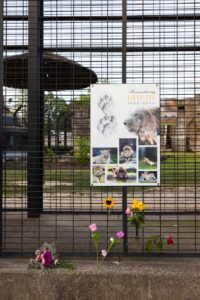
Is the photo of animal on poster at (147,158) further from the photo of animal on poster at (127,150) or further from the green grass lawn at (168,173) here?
the green grass lawn at (168,173)

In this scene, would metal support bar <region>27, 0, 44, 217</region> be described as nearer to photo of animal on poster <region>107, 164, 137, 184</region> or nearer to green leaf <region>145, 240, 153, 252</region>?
photo of animal on poster <region>107, 164, 137, 184</region>

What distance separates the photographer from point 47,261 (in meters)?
4.76

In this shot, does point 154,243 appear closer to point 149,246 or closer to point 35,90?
point 149,246

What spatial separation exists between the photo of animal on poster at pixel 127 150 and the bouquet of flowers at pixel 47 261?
1275 mm

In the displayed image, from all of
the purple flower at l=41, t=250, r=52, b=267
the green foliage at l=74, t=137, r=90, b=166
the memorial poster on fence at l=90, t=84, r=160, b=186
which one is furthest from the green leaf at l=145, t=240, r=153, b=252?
the green foliage at l=74, t=137, r=90, b=166

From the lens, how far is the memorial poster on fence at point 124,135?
517 cm

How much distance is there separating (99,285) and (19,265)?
943 mm

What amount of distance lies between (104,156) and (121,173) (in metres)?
0.28

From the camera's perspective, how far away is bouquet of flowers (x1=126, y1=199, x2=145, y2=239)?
203 inches

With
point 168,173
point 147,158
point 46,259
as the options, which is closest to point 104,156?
point 147,158

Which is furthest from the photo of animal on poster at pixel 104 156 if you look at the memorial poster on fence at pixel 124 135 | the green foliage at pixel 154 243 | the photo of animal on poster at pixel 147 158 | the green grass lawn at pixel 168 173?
the green foliage at pixel 154 243

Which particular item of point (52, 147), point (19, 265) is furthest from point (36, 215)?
point (19, 265)

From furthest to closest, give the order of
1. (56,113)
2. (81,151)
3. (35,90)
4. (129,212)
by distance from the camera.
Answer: (81,151) → (56,113) → (35,90) → (129,212)

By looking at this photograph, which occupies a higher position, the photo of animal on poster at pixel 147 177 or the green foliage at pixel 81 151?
the green foliage at pixel 81 151
